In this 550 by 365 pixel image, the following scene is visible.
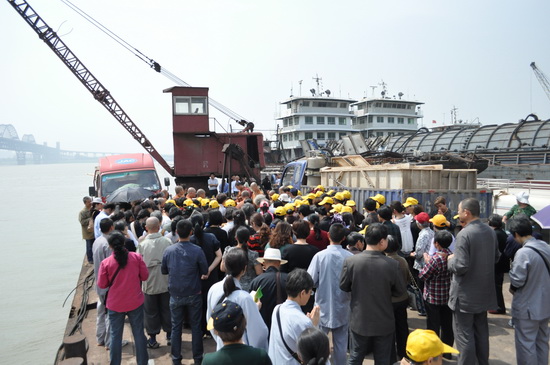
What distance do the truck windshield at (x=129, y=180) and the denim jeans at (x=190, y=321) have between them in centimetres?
877

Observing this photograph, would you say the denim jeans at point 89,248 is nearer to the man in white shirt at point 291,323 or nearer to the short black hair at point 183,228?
the short black hair at point 183,228

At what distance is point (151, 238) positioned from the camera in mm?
5207

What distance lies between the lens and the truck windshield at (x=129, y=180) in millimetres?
12727

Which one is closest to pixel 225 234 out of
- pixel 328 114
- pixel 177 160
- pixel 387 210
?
pixel 387 210

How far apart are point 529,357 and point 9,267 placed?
1857 centimetres

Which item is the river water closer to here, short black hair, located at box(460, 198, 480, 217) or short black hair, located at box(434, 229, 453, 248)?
short black hair, located at box(434, 229, 453, 248)

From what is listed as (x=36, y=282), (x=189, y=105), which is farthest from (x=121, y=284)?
(x=189, y=105)

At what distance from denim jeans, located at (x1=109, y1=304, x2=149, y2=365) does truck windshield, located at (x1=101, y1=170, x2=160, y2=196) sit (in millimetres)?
8720

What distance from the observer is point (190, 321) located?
4.76m

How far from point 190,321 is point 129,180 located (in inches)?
373

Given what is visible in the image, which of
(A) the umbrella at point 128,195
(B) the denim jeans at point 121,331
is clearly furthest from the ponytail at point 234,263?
(A) the umbrella at point 128,195

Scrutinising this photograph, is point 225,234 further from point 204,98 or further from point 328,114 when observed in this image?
point 328,114

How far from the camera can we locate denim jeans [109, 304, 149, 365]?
4.54 m

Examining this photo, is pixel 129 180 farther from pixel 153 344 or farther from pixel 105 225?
pixel 153 344
